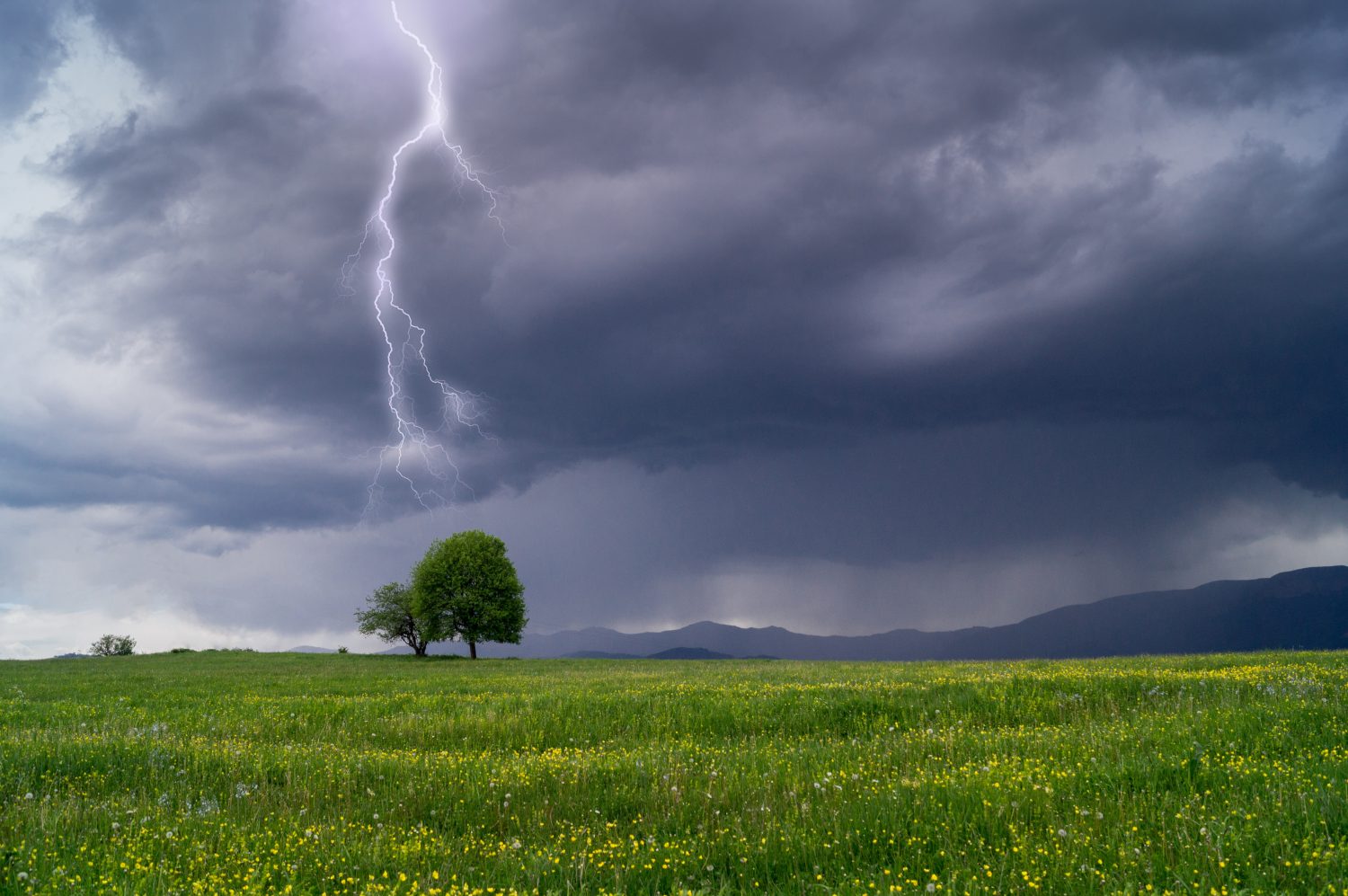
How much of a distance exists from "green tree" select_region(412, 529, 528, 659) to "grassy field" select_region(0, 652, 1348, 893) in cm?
5737

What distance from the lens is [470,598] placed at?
228 ft

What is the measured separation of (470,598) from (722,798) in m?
65.1

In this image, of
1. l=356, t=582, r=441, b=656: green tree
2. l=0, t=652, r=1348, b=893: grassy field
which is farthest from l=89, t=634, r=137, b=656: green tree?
l=0, t=652, r=1348, b=893: grassy field

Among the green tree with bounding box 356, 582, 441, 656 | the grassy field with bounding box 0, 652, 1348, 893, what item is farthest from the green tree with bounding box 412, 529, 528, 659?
the grassy field with bounding box 0, 652, 1348, 893

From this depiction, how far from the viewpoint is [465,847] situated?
267 inches

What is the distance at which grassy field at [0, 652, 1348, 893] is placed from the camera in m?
5.89

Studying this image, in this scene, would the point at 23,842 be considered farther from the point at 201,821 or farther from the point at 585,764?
the point at 585,764

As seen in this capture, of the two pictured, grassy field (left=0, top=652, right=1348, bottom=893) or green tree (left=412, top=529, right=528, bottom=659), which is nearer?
grassy field (left=0, top=652, right=1348, bottom=893)

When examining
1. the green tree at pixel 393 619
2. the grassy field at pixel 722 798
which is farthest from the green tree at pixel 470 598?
the grassy field at pixel 722 798

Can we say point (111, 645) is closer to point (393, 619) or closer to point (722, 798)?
point (393, 619)

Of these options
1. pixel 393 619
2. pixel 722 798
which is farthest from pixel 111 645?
pixel 722 798

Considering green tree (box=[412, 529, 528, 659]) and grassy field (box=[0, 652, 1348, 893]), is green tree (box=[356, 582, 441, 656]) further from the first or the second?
grassy field (box=[0, 652, 1348, 893])

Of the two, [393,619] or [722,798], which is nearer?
[722,798]

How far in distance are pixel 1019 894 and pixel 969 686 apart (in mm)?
9909
